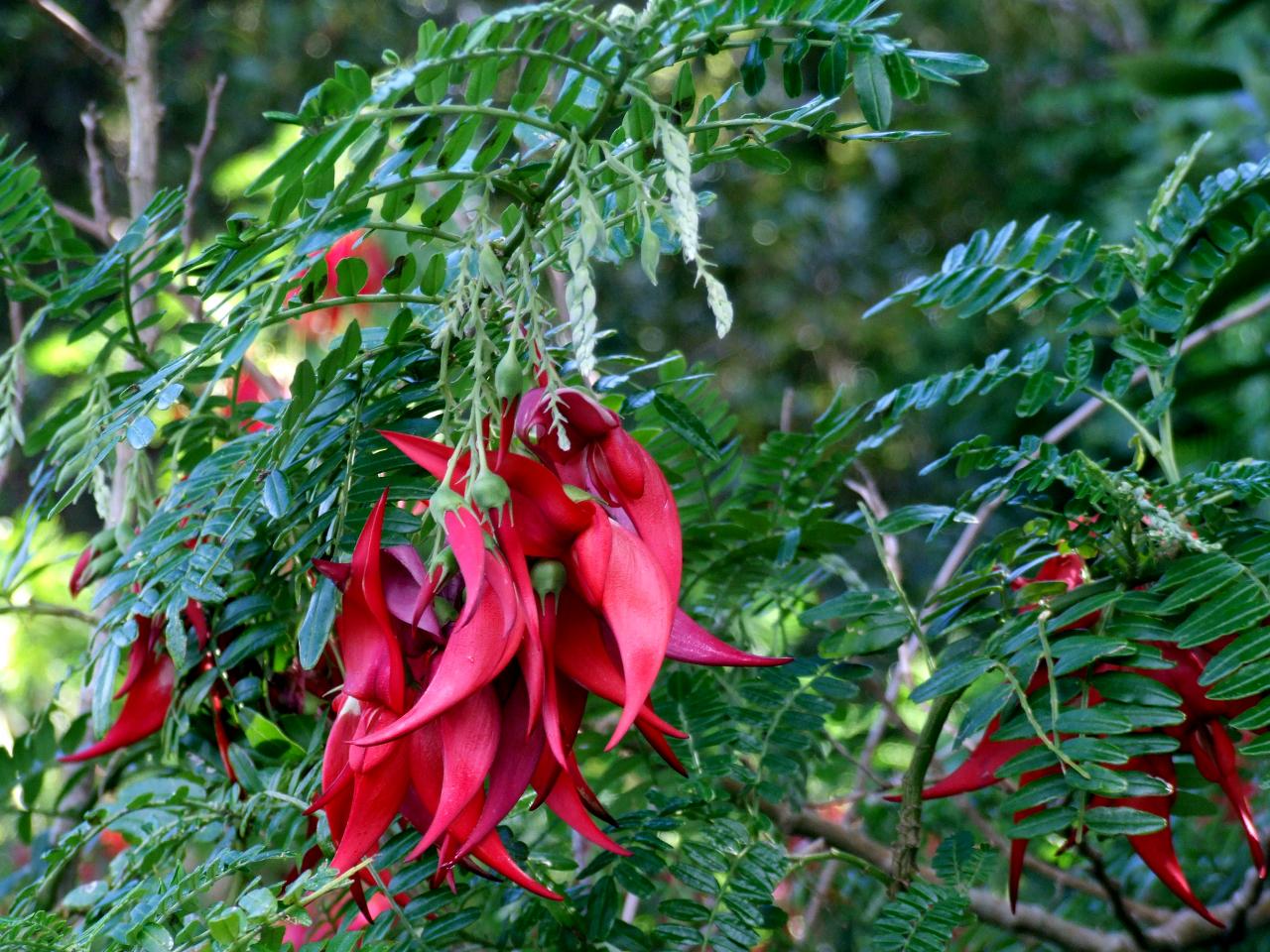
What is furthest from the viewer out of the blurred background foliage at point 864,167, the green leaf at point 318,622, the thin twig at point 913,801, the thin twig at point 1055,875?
the blurred background foliage at point 864,167

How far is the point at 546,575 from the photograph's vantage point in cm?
51

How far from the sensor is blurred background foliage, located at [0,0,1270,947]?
230 cm

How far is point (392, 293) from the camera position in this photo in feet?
2.08

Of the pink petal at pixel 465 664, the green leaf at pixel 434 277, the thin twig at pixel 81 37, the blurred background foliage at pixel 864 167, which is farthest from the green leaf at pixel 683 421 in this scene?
the blurred background foliage at pixel 864 167

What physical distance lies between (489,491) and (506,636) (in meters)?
0.05

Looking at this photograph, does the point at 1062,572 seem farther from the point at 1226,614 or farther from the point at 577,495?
the point at 577,495

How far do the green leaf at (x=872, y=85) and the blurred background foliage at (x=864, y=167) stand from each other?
1.48 m

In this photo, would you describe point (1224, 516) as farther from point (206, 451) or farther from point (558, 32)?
point (206, 451)

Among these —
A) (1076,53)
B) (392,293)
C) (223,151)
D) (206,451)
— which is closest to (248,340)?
(392,293)

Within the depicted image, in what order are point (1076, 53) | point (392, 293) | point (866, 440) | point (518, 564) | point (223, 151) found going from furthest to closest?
point (1076, 53), point (223, 151), point (866, 440), point (392, 293), point (518, 564)

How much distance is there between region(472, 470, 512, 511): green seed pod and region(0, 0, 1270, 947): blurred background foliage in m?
1.65

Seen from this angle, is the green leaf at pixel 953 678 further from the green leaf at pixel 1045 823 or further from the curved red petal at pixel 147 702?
the curved red petal at pixel 147 702

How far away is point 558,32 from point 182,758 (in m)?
0.49

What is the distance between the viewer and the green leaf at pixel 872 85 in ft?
1.93
